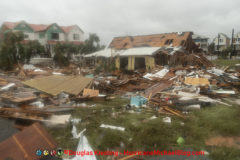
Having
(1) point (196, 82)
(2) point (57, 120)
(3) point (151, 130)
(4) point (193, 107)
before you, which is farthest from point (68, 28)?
(3) point (151, 130)

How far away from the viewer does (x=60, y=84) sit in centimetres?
860

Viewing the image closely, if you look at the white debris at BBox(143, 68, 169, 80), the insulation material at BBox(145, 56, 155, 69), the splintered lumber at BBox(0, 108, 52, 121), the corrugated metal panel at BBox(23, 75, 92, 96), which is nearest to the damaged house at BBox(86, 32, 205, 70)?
the insulation material at BBox(145, 56, 155, 69)

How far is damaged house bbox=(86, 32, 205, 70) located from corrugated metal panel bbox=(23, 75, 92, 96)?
8.55m

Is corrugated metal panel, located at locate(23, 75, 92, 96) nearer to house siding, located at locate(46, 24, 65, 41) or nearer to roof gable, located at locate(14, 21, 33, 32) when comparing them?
roof gable, located at locate(14, 21, 33, 32)

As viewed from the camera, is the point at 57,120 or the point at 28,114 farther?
the point at 28,114

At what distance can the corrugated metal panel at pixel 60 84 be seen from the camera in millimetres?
7988

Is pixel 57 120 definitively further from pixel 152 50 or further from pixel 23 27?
pixel 23 27

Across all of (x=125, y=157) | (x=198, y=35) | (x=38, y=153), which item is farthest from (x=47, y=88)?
(x=198, y=35)

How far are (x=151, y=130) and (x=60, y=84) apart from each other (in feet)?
19.5

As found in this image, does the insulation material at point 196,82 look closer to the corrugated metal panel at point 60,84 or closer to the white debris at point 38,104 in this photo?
the corrugated metal panel at point 60,84

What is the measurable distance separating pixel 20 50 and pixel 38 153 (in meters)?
17.7

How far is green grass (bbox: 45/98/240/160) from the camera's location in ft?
12.5

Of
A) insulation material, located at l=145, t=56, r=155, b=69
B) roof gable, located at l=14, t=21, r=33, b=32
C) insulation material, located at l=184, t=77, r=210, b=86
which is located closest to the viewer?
insulation material, located at l=184, t=77, r=210, b=86

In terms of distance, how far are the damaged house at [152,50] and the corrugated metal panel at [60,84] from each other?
8.55 meters
